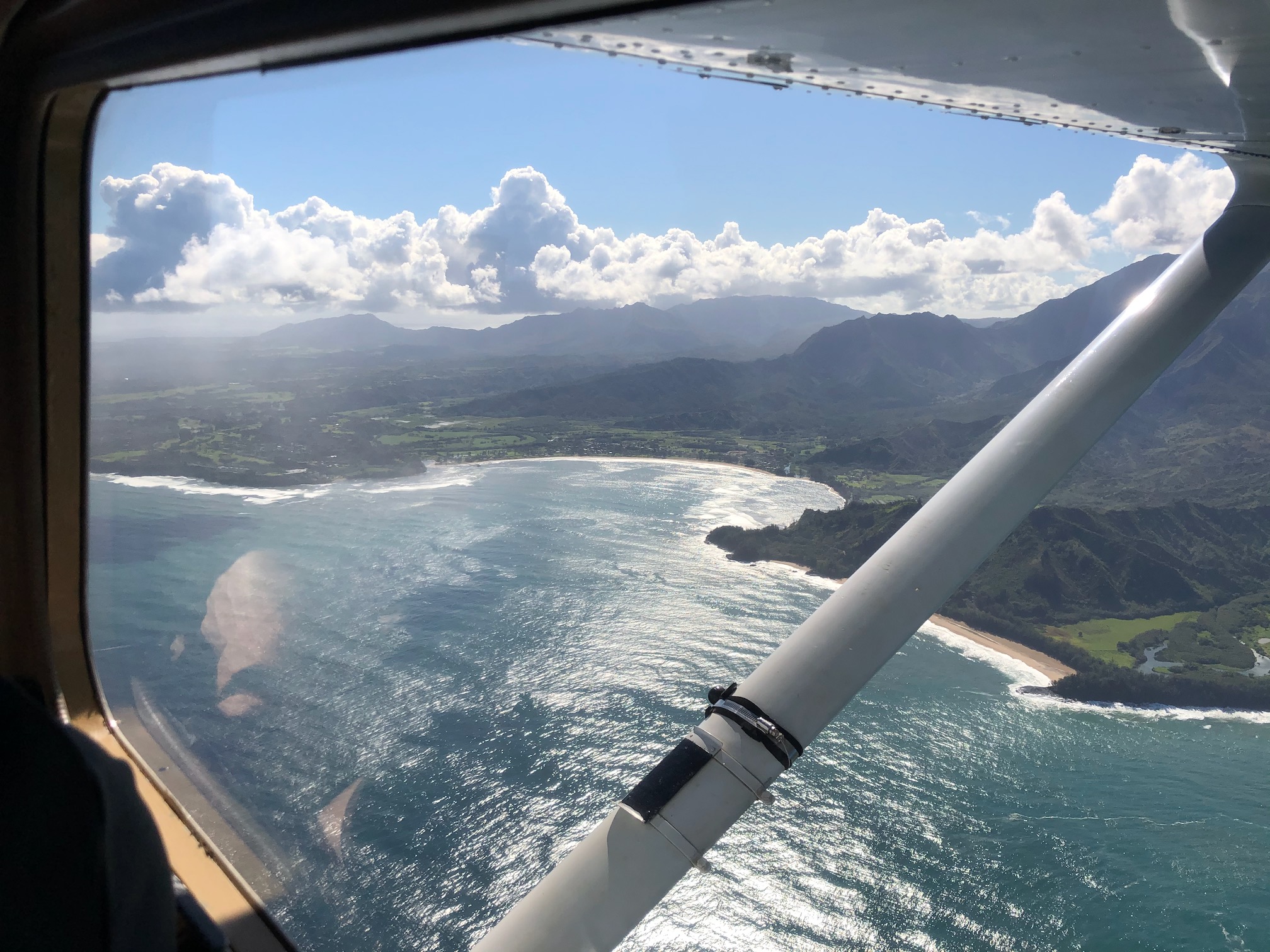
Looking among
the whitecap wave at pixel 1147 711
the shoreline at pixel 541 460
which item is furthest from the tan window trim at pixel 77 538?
the whitecap wave at pixel 1147 711

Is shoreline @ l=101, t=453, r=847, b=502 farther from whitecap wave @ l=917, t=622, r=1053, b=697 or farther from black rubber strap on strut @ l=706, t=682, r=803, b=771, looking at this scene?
black rubber strap on strut @ l=706, t=682, r=803, b=771

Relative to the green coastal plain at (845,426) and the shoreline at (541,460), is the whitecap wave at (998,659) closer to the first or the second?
the green coastal plain at (845,426)

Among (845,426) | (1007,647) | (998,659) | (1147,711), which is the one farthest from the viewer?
(845,426)

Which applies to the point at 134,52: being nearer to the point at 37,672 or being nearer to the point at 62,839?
the point at 62,839

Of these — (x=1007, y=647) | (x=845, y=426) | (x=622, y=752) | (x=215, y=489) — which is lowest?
(x=1007, y=647)

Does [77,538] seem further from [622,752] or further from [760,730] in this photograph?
[622,752]

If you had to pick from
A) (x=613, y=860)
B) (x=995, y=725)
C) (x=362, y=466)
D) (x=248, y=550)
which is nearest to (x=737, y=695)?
(x=613, y=860)

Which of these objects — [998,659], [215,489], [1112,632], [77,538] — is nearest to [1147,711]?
[998,659]
